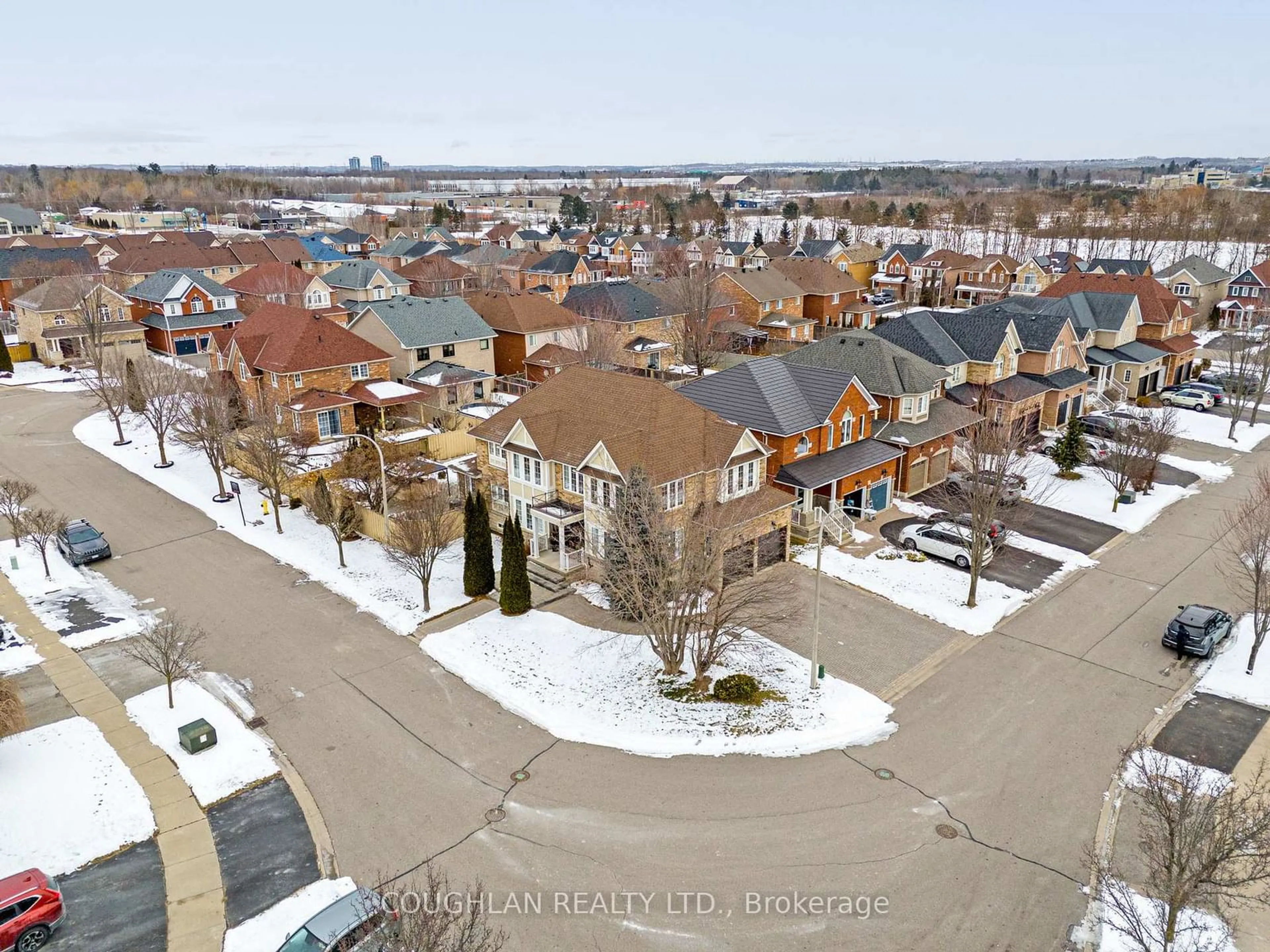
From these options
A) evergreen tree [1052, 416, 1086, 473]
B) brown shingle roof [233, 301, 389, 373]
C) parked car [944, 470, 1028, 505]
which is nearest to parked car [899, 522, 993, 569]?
parked car [944, 470, 1028, 505]

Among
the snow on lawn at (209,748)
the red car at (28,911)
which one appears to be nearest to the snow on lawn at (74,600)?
the snow on lawn at (209,748)

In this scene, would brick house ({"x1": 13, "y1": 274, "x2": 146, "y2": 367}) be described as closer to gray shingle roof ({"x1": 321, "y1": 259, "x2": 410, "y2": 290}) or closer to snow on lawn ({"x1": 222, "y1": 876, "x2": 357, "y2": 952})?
gray shingle roof ({"x1": 321, "y1": 259, "x2": 410, "y2": 290})

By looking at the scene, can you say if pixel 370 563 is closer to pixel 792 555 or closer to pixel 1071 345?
Answer: pixel 792 555

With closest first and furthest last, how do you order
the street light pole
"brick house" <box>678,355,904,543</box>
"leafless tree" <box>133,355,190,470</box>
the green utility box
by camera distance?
the green utility box
the street light pole
"brick house" <box>678,355,904,543</box>
"leafless tree" <box>133,355,190,470</box>

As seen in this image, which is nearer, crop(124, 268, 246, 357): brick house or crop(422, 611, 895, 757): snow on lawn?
crop(422, 611, 895, 757): snow on lawn

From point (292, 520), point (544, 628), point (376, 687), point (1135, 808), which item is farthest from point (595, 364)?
point (1135, 808)

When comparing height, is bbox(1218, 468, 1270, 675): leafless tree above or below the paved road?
above
